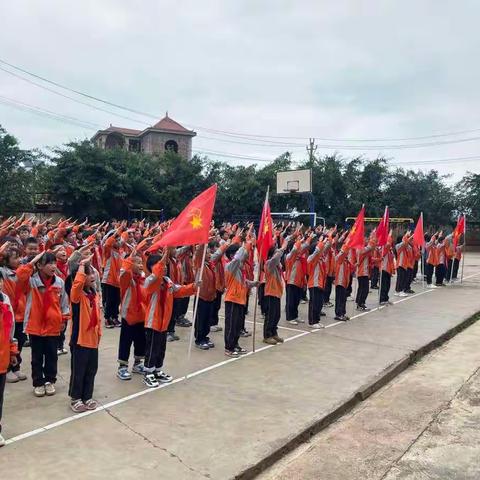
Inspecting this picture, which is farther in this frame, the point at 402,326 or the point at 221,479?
the point at 402,326

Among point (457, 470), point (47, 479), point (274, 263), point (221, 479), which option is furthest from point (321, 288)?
point (47, 479)

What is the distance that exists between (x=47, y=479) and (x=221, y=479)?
1.24 meters

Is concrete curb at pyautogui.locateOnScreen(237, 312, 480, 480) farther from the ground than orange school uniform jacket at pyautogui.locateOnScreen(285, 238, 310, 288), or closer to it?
closer to it

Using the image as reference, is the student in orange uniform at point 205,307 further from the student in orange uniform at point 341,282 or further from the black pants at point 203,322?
the student in orange uniform at point 341,282

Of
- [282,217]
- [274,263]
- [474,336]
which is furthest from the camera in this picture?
[282,217]

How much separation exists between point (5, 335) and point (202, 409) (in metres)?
1.99

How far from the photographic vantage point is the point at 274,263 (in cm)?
782

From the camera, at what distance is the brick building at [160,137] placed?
125 feet

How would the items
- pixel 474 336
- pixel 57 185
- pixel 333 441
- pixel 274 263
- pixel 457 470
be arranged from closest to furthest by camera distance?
pixel 457 470 < pixel 333 441 < pixel 274 263 < pixel 474 336 < pixel 57 185

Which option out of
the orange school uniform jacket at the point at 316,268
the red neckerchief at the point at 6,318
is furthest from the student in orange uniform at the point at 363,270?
the red neckerchief at the point at 6,318

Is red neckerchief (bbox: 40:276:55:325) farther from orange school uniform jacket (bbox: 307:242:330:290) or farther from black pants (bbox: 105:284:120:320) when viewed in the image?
orange school uniform jacket (bbox: 307:242:330:290)

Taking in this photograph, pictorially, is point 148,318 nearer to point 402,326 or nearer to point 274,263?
point 274,263

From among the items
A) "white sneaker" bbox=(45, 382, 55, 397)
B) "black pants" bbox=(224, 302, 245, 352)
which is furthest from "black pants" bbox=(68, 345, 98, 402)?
"black pants" bbox=(224, 302, 245, 352)

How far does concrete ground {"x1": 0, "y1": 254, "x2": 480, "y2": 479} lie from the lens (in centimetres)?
391
